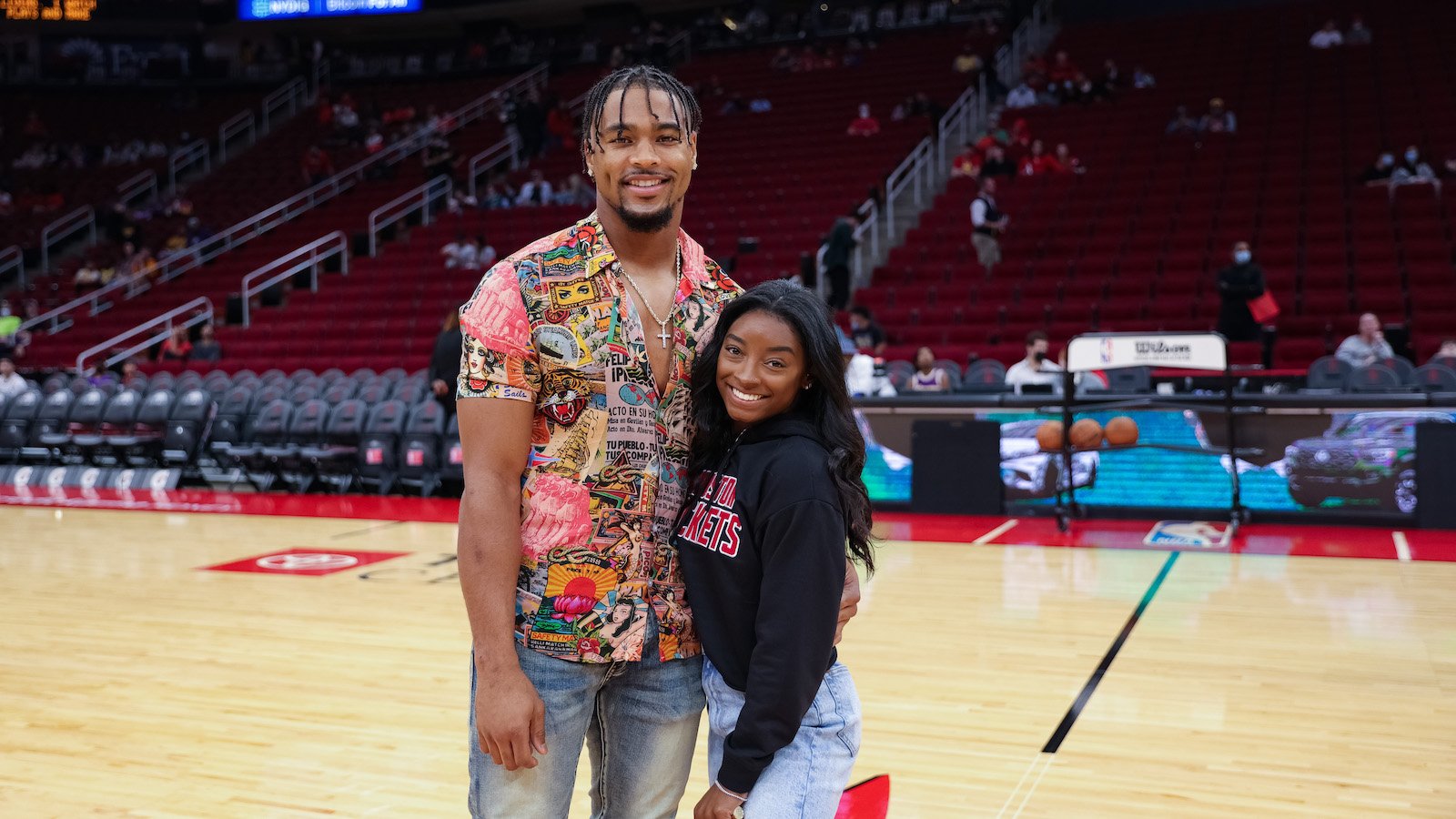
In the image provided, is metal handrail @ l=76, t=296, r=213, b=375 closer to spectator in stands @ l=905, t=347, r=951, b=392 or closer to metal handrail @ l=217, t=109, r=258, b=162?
metal handrail @ l=217, t=109, r=258, b=162

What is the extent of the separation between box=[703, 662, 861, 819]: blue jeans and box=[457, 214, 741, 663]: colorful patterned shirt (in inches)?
4.7

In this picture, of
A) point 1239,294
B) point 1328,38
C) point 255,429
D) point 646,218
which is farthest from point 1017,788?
point 1328,38

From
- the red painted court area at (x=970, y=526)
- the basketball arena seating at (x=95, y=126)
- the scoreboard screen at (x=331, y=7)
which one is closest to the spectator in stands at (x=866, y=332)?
the red painted court area at (x=970, y=526)

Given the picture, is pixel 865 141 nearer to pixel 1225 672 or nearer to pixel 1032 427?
pixel 1032 427

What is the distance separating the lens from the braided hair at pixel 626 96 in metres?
1.57

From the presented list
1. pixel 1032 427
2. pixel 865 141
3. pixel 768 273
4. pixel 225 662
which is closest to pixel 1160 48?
pixel 865 141

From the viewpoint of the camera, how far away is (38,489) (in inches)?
415

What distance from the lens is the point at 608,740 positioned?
1.63 meters

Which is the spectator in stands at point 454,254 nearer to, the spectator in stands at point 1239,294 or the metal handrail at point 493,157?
the metal handrail at point 493,157

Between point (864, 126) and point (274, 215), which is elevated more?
point (864, 126)

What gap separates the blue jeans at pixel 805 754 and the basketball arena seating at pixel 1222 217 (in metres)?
9.03

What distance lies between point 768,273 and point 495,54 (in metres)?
12.7

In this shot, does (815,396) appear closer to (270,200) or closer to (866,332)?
(866,332)

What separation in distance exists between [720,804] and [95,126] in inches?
997
